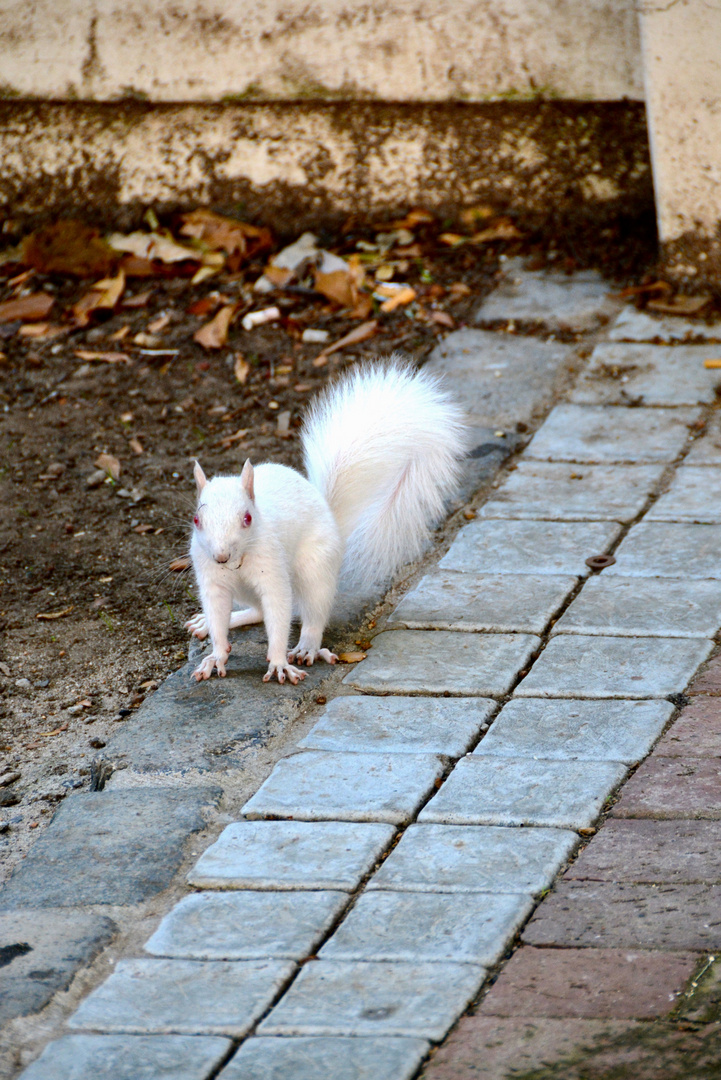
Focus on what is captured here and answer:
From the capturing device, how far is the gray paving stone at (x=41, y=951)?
7.32 feet

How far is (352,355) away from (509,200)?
135 centimetres

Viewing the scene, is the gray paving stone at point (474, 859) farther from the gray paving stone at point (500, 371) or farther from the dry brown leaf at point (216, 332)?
the dry brown leaf at point (216, 332)

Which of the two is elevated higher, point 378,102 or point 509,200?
point 378,102

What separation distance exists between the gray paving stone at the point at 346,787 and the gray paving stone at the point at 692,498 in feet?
4.84

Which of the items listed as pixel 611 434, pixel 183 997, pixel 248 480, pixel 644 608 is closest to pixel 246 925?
pixel 183 997

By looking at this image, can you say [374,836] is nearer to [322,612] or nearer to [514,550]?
[322,612]

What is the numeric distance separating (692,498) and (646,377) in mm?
1010

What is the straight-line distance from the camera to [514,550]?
3.92 metres

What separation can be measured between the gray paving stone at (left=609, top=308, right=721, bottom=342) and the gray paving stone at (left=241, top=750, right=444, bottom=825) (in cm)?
286

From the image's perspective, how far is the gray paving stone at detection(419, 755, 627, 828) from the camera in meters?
2.65

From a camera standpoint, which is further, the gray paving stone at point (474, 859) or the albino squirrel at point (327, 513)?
the albino squirrel at point (327, 513)

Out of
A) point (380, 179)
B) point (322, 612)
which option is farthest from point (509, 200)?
point (322, 612)

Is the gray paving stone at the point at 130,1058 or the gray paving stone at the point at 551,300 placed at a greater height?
the gray paving stone at the point at 551,300

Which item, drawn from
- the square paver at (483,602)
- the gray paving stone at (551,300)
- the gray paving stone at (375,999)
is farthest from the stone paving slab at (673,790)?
the gray paving stone at (551,300)
